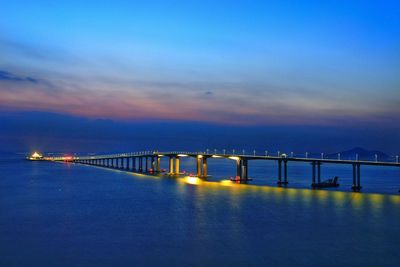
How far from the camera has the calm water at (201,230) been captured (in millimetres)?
28938

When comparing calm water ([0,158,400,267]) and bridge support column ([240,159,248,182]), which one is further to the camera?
bridge support column ([240,159,248,182])

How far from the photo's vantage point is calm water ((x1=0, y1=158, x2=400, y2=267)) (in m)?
28.9

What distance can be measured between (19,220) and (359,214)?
34084mm

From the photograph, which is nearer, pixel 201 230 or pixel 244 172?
pixel 201 230

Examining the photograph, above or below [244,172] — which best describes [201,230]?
below

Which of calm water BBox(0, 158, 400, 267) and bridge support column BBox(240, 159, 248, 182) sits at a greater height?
bridge support column BBox(240, 159, 248, 182)

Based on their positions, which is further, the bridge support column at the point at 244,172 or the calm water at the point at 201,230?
the bridge support column at the point at 244,172

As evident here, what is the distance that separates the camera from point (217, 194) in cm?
6488

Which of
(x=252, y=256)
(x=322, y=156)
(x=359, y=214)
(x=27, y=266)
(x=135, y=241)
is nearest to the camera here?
(x=27, y=266)

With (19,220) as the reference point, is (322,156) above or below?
above

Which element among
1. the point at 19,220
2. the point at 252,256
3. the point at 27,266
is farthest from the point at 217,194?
the point at 27,266

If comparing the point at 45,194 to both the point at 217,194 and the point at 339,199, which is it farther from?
the point at 339,199

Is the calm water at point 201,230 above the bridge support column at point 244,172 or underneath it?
underneath

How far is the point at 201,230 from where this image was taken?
37.8 meters
